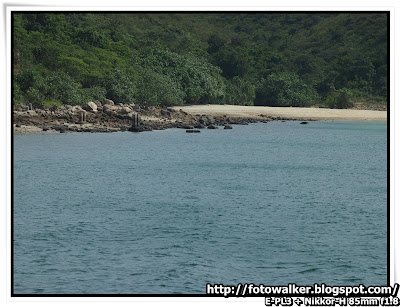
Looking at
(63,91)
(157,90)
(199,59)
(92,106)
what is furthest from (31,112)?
(199,59)

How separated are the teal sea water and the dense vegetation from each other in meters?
17.3

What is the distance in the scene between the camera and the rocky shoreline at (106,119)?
4181 cm

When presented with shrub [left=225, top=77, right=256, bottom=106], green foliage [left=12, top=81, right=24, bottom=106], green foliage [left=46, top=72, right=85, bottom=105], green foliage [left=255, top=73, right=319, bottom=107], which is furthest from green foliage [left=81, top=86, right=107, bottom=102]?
green foliage [left=255, top=73, right=319, bottom=107]

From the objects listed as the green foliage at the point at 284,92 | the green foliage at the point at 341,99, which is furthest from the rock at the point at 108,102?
the green foliage at the point at 341,99

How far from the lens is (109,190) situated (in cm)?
2262

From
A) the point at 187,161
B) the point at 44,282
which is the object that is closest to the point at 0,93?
the point at 44,282

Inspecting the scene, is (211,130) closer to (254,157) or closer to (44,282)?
(254,157)

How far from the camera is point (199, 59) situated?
72.4 m

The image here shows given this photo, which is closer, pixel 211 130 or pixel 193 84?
pixel 211 130

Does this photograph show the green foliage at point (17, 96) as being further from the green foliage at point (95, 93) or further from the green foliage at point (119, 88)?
the green foliage at point (119, 88)

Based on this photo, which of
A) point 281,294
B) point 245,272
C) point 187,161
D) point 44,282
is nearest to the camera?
point 281,294

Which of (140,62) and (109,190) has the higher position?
(140,62)
